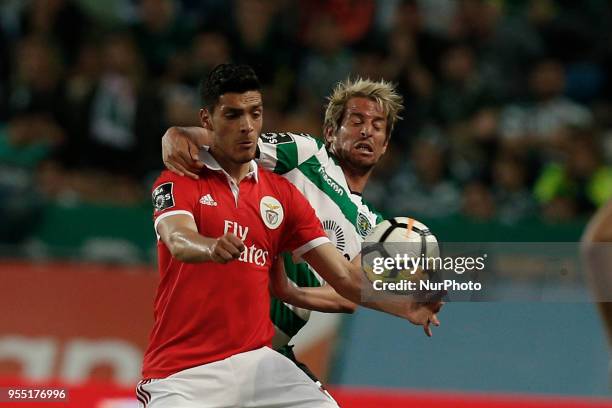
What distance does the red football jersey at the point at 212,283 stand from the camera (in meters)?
4.15

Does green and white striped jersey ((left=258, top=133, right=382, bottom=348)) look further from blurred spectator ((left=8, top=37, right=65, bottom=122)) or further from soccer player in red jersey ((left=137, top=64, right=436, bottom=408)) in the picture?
blurred spectator ((left=8, top=37, right=65, bottom=122))

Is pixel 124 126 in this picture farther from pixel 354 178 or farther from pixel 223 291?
pixel 223 291

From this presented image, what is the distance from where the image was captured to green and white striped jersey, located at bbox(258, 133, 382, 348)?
4.88 meters

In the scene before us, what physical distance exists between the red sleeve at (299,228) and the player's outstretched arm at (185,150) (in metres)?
0.40

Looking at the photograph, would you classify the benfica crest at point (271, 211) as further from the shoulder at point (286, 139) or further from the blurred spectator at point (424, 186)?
the blurred spectator at point (424, 186)

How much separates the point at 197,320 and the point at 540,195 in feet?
16.4

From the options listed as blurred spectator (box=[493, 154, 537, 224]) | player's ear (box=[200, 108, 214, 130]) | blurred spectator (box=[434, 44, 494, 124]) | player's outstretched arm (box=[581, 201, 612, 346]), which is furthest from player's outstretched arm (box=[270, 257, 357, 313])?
blurred spectator (box=[434, 44, 494, 124])

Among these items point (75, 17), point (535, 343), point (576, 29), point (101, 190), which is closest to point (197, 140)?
point (535, 343)

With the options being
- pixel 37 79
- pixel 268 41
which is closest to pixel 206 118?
pixel 268 41

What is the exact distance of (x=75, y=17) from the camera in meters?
9.98

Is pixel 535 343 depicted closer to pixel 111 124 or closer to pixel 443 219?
pixel 443 219

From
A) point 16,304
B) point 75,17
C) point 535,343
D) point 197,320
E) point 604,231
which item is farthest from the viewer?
point 75,17

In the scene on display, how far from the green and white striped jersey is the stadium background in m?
1.37

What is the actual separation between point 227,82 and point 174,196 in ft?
1.60
